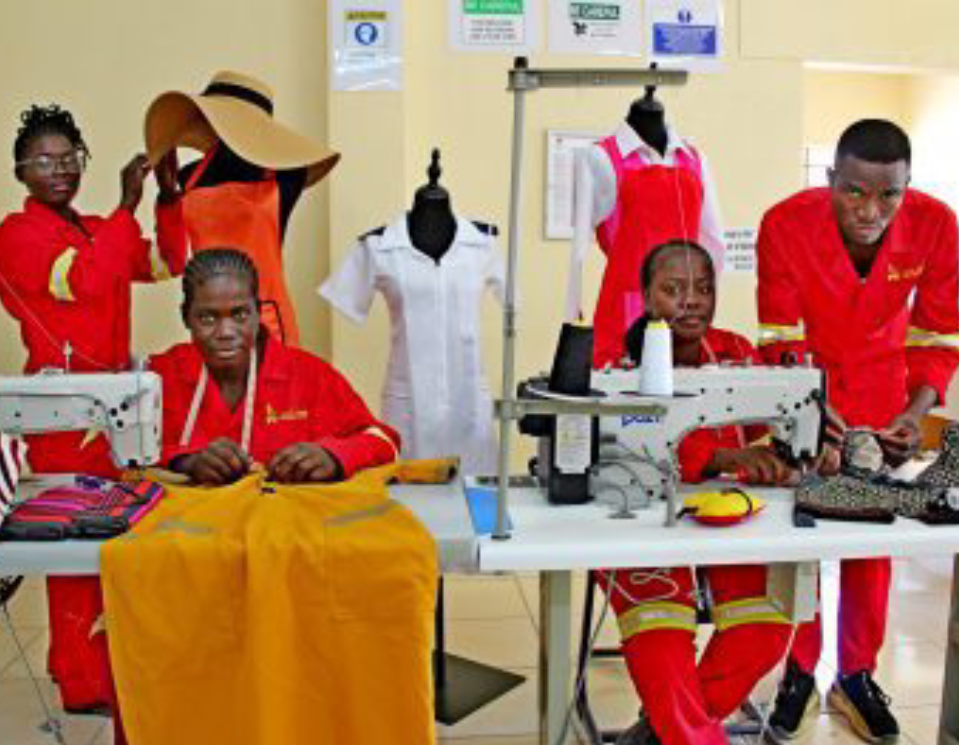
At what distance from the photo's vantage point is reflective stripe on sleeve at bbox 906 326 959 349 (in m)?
2.64

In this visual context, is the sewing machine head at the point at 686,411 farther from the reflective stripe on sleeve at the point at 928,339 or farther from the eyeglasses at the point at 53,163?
the eyeglasses at the point at 53,163

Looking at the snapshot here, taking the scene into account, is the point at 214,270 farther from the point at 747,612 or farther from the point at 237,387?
the point at 747,612

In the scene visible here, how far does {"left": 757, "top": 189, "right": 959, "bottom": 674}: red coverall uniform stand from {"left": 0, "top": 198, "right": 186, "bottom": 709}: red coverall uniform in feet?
5.08

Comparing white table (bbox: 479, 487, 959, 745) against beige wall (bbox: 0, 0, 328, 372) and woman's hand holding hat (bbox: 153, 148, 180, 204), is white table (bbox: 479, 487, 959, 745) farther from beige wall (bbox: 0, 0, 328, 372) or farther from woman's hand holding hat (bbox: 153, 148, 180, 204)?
beige wall (bbox: 0, 0, 328, 372)

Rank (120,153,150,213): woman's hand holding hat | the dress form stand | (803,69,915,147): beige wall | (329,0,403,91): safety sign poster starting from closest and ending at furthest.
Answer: (120,153,150,213): woman's hand holding hat
the dress form stand
(329,0,403,91): safety sign poster
(803,69,915,147): beige wall

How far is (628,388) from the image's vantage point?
192cm

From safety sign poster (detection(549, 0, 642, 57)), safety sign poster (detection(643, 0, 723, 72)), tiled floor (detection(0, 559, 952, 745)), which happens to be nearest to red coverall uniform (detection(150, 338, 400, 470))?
tiled floor (detection(0, 559, 952, 745))

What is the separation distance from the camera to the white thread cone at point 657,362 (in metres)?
1.87

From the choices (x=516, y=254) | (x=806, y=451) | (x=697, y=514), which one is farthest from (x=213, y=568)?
(x=806, y=451)

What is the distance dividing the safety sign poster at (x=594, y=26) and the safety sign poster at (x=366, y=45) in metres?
0.67

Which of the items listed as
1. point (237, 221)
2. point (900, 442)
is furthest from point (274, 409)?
point (900, 442)

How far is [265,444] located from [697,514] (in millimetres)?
884

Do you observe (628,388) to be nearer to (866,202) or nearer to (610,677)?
(866,202)

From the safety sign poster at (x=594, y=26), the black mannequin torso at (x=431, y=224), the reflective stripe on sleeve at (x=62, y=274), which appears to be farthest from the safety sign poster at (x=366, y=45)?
the reflective stripe on sleeve at (x=62, y=274)
